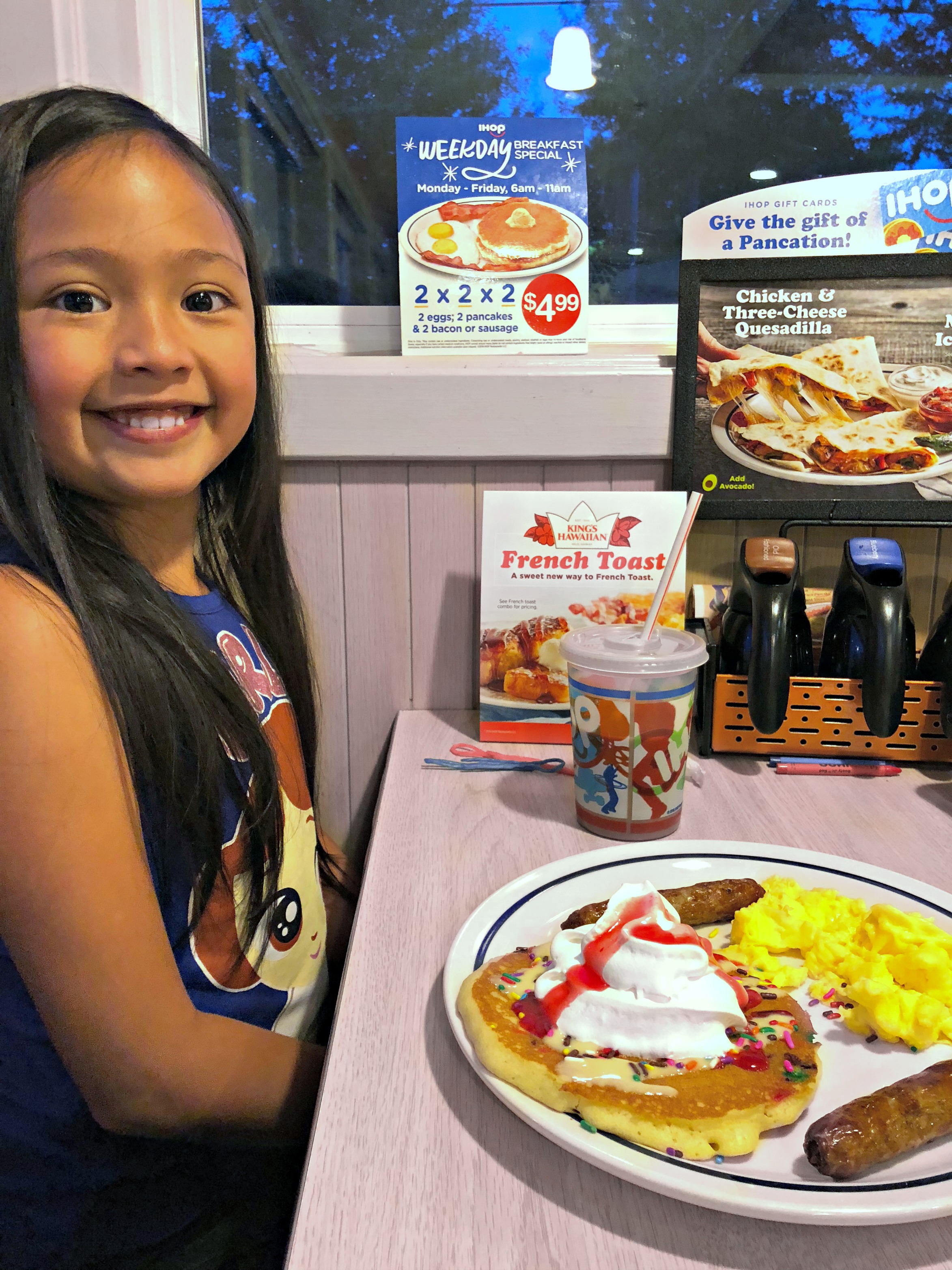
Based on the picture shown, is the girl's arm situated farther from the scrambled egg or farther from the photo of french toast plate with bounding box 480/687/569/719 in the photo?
the photo of french toast plate with bounding box 480/687/569/719

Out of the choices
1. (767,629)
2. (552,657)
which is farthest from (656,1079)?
(552,657)

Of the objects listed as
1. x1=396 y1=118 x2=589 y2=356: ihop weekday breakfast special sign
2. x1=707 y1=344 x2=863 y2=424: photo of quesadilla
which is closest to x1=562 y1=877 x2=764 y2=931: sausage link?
x1=707 y1=344 x2=863 y2=424: photo of quesadilla

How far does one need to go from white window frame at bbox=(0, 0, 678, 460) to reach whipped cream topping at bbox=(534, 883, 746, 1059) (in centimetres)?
87

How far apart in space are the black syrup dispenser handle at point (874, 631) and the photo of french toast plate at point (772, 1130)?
32 centimetres

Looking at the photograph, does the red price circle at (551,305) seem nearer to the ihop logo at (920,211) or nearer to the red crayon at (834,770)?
the ihop logo at (920,211)

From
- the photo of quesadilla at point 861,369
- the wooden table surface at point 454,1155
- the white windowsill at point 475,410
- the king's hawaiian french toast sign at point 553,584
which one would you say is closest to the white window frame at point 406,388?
the white windowsill at point 475,410

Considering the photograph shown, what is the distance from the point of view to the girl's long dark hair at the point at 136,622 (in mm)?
828

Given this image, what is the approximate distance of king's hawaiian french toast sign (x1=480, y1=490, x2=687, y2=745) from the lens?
1350mm

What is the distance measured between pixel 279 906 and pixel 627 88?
1448 mm

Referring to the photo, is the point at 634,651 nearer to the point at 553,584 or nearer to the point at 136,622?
the point at 553,584

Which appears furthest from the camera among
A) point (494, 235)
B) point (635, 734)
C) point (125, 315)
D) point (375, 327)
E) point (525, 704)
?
point (375, 327)

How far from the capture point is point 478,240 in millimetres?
1491

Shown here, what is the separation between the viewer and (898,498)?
1432 millimetres

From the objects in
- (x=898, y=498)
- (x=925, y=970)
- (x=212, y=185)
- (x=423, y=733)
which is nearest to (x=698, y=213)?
(x=898, y=498)
